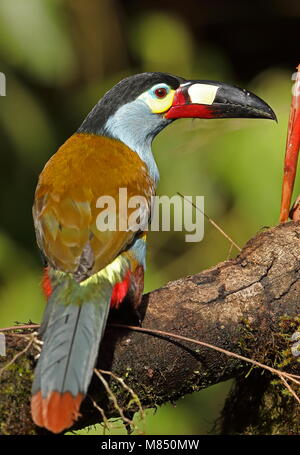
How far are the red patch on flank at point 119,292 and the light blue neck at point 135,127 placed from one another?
29.0 inches

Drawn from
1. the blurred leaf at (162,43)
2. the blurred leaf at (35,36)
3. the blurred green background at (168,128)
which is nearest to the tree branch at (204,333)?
the blurred green background at (168,128)

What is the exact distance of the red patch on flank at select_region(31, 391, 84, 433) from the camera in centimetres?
252

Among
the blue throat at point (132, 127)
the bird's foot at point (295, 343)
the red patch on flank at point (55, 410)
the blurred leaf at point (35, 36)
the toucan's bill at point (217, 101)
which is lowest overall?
the red patch on flank at point (55, 410)

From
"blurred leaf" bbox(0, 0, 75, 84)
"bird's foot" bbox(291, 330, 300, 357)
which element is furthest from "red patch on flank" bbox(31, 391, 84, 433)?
"blurred leaf" bbox(0, 0, 75, 84)

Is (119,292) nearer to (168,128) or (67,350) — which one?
(67,350)

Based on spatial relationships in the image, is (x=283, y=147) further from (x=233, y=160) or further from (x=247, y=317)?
(x=247, y=317)

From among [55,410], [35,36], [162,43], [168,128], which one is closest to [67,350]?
[55,410]

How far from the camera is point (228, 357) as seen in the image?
3.01 metres

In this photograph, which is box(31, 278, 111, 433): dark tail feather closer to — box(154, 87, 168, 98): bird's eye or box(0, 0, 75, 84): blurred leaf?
box(154, 87, 168, 98): bird's eye

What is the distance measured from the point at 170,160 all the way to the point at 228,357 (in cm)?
222

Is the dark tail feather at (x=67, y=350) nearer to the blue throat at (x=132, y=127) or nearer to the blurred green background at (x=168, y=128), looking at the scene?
the blue throat at (x=132, y=127)

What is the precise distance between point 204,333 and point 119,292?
340mm

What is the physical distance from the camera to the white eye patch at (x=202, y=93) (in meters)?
3.81

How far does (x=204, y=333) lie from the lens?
9.85 ft
